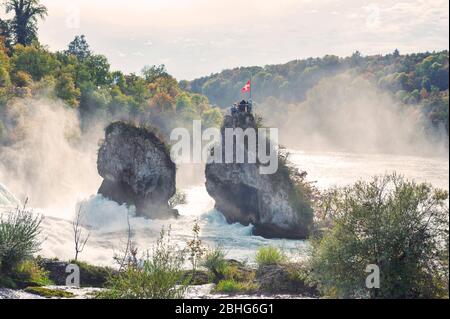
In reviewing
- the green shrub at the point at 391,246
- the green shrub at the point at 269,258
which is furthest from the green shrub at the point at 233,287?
the green shrub at the point at 391,246

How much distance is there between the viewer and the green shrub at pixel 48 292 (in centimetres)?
2226

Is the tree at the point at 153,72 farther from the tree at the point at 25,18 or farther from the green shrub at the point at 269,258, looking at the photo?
the green shrub at the point at 269,258

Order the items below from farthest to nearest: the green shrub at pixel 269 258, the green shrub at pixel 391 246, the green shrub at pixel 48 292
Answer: the green shrub at pixel 269 258 < the green shrub at pixel 48 292 < the green shrub at pixel 391 246

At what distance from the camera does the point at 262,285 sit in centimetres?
2639

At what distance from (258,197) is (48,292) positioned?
104 feet

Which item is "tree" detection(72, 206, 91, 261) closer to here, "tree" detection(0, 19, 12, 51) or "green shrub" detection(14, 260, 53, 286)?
"green shrub" detection(14, 260, 53, 286)

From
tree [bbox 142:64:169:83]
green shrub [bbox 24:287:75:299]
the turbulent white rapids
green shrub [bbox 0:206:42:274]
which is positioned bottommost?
the turbulent white rapids

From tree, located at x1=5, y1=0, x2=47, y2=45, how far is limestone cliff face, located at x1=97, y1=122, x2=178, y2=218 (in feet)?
188

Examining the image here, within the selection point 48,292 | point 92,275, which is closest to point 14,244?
point 48,292

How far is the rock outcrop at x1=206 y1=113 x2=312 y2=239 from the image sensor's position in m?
50.2

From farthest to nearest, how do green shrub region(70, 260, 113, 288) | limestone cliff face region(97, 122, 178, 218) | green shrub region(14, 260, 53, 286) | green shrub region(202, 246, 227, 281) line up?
limestone cliff face region(97, 122, 178, 218) → green shrub region(202, 246, 227, 281) → green shrub region(70, 260, 113, 288) → green shrub region(14, 260, 53, 286)

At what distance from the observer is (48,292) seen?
22.7 metres

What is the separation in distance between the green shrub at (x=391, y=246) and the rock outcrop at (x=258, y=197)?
28309 millimetres

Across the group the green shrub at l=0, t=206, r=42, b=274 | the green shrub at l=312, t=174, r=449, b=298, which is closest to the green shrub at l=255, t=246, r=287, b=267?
the green shrub at l=312, t=174, r=449, b=298
